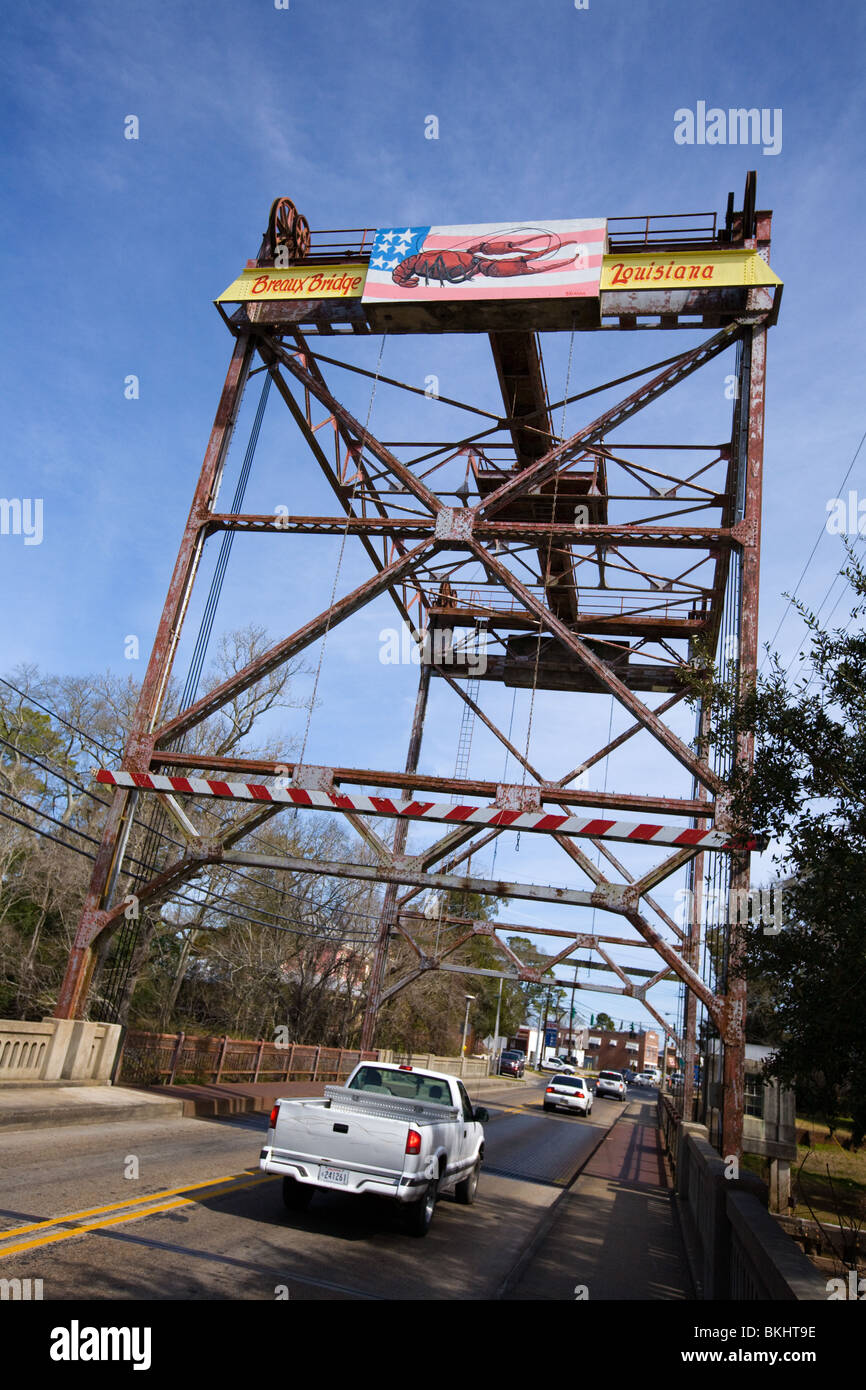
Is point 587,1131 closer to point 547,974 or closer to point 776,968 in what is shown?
point 547,974

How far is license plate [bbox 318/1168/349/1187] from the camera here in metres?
8.47

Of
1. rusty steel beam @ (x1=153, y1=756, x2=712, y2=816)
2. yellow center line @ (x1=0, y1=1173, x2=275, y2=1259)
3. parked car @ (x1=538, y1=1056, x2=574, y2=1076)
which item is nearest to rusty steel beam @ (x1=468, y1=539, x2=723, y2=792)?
rusty steel beam @ (x1=153, y1=756, x2=712, y2=816)

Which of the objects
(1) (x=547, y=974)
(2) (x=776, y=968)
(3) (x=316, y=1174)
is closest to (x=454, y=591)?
(1) (x=547, y=974)

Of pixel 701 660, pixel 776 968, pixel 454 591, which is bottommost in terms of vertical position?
pixel 776 968

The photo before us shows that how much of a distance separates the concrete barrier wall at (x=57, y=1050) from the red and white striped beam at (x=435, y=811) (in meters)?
3.82

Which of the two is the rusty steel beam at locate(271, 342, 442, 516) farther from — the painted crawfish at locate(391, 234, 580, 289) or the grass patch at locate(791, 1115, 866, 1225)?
the grass patch at locate(791, 1115, 866, 1225)

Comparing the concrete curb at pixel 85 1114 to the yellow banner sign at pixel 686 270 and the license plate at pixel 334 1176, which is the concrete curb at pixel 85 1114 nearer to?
the license plate at pixel 334 1176

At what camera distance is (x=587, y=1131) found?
31609mm

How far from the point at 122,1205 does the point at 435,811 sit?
6295 millimetres

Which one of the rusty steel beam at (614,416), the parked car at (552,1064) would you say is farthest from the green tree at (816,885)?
the parked car at (552,1064)

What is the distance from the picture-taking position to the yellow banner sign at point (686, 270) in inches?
569

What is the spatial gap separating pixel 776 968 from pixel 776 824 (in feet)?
2.98
